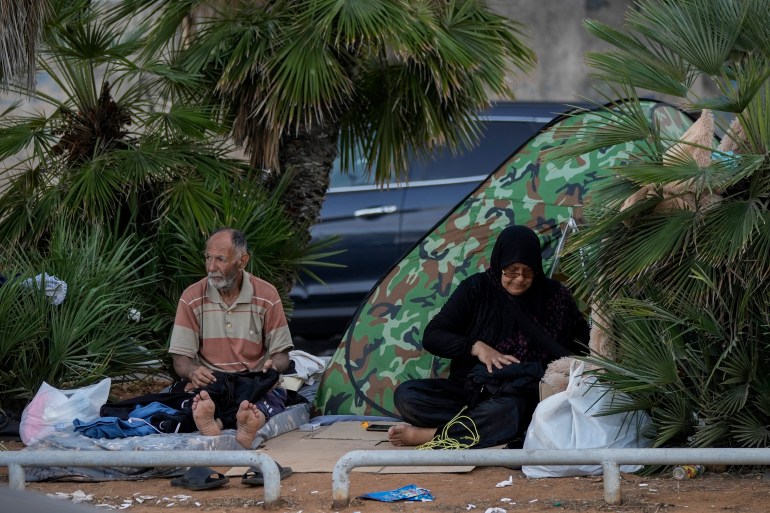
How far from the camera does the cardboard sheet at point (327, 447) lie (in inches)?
246

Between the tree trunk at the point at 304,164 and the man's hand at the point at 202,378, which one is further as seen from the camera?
the tree trunk at the point at 304,164

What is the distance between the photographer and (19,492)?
2.97 metres

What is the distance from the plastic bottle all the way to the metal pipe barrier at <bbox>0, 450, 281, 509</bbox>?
5.92 ft

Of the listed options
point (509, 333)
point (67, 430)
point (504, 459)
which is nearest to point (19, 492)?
point (504, 459)

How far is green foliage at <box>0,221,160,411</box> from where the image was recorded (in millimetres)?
7145

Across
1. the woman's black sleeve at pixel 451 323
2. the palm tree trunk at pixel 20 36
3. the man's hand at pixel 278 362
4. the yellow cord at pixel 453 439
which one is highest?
the palm tree trunk at pixel 20 36

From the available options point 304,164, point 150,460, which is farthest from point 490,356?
point 304,164

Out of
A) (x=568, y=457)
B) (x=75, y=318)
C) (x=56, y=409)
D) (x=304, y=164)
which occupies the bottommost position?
(x=568, y=457)

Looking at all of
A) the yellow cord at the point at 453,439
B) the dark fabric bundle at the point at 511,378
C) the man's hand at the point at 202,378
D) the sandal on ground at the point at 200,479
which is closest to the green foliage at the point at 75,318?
the man's hand at the point at 202,378

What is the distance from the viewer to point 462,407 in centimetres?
680

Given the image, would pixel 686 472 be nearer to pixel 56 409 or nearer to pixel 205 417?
pixel 205 417

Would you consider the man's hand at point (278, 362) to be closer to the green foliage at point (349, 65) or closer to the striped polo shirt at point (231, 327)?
the striped polo shirt at point (231, 327)

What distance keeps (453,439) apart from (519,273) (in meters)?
0.98

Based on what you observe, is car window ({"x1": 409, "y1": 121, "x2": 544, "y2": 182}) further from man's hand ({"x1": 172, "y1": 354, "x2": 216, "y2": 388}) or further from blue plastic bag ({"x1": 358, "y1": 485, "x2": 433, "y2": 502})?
blue plastic bag ({"x1": 358, "y1": 485, "x2": 433, "y2": 502})
